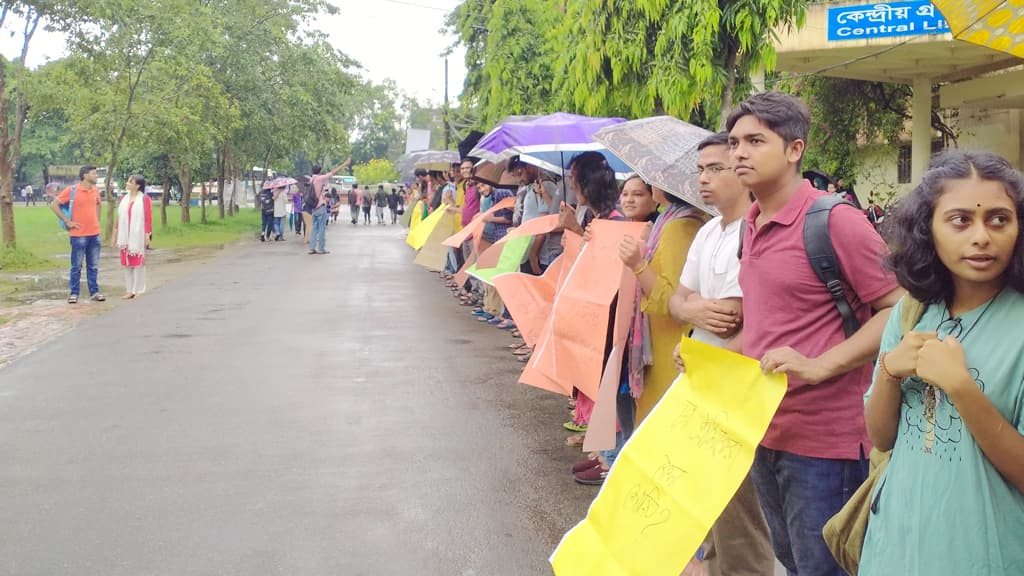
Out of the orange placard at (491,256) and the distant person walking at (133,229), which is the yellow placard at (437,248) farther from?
the distant person walking at (133,229)

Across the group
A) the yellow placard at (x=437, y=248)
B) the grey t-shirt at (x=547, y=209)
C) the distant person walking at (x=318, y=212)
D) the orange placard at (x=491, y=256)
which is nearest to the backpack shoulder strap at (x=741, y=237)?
the orange placard at (x=491, y=256)

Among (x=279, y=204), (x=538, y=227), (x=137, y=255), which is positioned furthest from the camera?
(x=279, y=204)

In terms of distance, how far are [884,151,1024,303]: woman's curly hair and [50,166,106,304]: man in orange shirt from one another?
13252 millimetres

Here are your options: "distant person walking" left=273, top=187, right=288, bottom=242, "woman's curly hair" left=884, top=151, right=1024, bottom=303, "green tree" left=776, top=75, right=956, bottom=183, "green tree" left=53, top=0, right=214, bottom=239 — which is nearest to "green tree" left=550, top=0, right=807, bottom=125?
"woman's curly hair" left=884, top=151, right=1024, bottom=303

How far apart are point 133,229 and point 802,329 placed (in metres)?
12.9

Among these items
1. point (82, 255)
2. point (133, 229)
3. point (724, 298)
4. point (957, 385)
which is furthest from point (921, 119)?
point (957, 385)

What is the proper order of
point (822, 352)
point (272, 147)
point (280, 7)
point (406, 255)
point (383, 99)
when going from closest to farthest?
point (822, 352) < point (406, 255) < point (280, 7) < point (272, 147) < point (383, 99)

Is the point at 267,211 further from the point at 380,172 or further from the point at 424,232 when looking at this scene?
the point at 380,172

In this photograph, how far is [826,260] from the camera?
2.79m

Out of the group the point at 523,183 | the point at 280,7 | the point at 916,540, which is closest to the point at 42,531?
the point at 916,540

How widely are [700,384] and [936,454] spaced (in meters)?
1.12

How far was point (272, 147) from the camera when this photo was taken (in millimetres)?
39531

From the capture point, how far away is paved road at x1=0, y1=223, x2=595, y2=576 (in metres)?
4.61

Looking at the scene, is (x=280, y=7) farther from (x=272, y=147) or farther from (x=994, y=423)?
(x=994, y=423)
